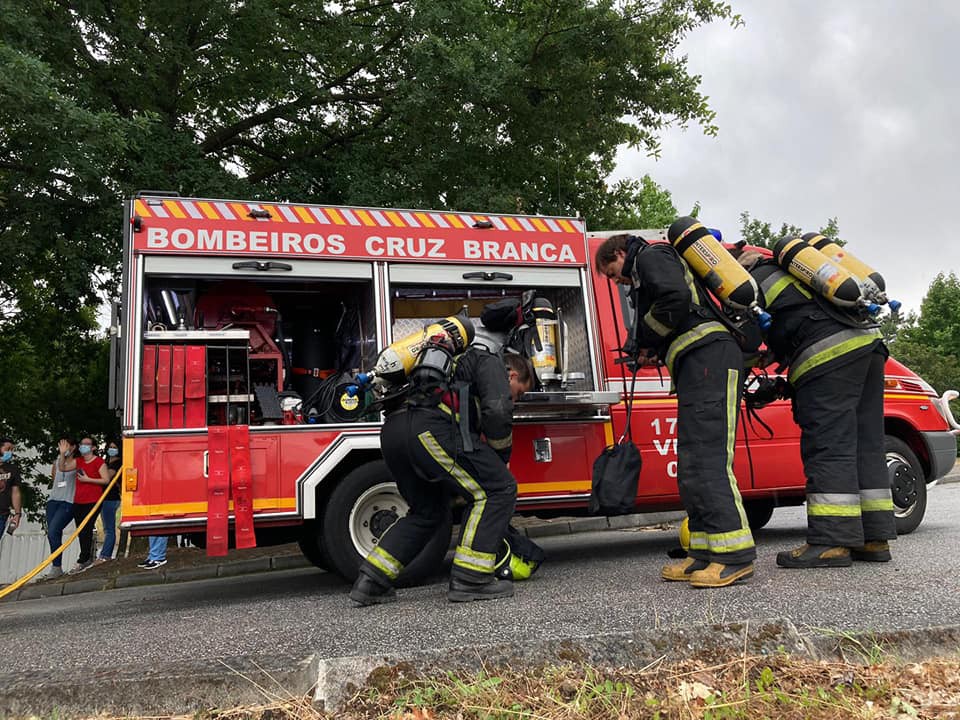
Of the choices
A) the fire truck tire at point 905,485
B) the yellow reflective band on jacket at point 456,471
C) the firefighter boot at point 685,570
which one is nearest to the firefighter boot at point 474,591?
the yellow reflective band on jacket at point 456,471

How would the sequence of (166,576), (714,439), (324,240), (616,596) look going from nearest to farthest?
(616,596), (714,439), (324,240), (166,576)

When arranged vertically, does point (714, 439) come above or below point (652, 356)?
below

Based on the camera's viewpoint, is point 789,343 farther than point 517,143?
No

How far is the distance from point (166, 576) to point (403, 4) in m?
6.91

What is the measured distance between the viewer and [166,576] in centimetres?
812

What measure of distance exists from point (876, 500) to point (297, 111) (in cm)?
860

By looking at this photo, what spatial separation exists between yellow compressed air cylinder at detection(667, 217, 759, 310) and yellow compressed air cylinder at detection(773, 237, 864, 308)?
35 cm

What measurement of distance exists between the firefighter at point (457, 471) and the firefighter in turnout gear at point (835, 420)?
1486 millimetres

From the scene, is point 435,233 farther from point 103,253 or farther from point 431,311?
point 103,253

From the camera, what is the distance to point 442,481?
156 inches

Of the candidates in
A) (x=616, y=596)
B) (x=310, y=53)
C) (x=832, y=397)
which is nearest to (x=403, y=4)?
(x=310, y=53)

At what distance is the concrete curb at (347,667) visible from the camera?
2.19 meters

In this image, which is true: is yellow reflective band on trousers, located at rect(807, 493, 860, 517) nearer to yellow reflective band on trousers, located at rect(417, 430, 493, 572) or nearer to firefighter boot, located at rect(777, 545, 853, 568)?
firefighter boot, located at rect(777, 545, 853, 568)

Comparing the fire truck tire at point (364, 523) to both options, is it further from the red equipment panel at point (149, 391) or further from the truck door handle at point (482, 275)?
the truck door handle at point (482, 275)
